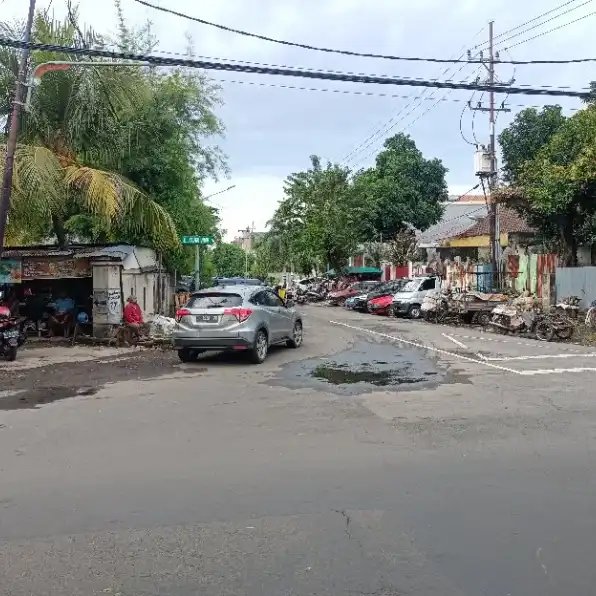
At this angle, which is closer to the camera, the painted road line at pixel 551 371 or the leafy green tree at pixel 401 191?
the painted road line at pixel 551 371

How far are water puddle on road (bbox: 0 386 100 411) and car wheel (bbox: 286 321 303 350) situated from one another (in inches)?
250

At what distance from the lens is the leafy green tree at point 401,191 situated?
42406mm

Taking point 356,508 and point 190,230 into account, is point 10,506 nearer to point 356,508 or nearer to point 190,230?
point 356,508

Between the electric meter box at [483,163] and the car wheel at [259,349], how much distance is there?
16735 millimetres

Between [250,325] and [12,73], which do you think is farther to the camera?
[12,73]

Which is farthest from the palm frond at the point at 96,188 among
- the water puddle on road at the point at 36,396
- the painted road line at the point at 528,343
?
the painted road line at the point at 528,343

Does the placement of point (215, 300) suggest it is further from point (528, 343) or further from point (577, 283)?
point (577, 283)

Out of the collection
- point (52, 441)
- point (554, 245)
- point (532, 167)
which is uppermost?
point (532, 167)

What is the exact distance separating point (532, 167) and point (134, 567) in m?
24.8

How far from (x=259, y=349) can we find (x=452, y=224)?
125ft

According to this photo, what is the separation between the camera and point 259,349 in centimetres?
1382

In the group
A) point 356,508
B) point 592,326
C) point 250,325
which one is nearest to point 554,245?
point 592,326

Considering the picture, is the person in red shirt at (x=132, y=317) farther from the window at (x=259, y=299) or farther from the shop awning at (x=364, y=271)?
the shop awning at (x=364, y=271)

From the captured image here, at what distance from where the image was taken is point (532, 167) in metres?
25.8
